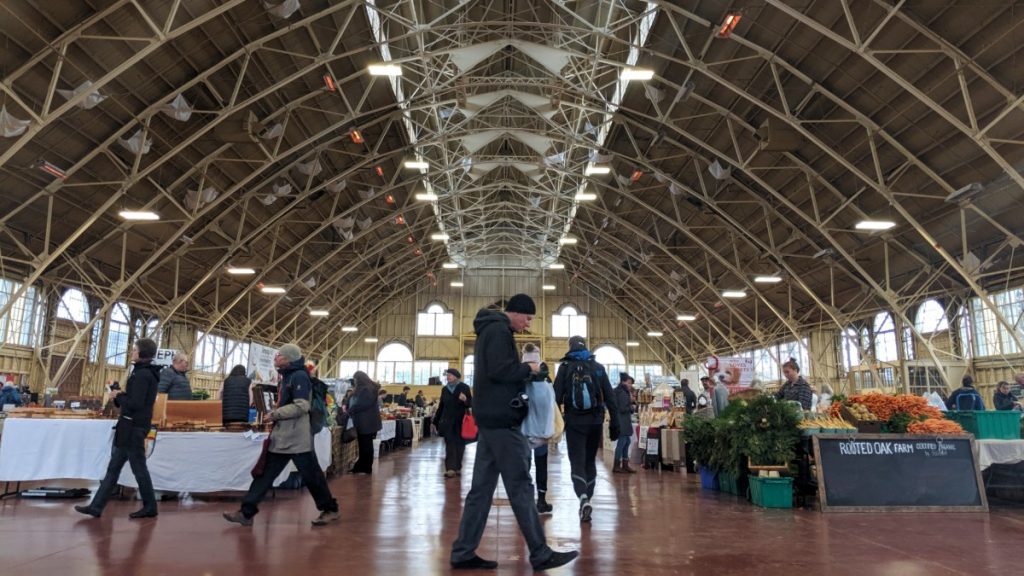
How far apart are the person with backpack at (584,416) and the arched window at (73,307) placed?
694 inches

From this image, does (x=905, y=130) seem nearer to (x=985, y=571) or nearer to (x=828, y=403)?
(x=828, y=403)

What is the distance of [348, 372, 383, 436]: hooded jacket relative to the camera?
8.88m

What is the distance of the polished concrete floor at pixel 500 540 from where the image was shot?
11.7ft

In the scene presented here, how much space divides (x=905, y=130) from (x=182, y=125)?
15.9 m

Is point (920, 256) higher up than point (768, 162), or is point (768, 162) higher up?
point (768, 162)

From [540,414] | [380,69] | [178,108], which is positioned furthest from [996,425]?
[178,108]

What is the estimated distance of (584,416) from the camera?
17.7 feet

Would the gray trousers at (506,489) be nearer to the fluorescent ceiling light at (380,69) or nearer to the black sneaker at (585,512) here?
the black sneaker at (585,512)

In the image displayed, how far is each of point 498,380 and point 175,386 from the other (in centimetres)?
545

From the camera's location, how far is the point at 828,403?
745 cm

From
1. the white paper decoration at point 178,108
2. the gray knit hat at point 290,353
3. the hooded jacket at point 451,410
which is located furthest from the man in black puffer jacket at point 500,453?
the white paper decoration at point 178,108

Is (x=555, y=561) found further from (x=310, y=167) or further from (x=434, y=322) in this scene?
(x=434, y=322)

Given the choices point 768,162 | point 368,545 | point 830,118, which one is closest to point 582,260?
point 768,162

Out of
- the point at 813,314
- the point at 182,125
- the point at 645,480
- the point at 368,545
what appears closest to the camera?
the point at 368,545
